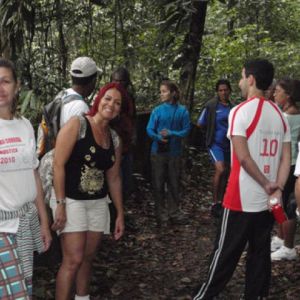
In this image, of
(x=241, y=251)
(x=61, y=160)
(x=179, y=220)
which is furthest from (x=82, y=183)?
(x=179, y=220)

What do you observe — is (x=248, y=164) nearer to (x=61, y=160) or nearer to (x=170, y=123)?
(x=61, y=160)

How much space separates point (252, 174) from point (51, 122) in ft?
5.30

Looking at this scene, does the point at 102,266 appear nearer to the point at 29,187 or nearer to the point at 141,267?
the point at 141,267

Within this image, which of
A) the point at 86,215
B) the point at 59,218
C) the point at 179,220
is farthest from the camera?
the point at 179,220

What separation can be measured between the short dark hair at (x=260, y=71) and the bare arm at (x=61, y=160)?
1328 mm

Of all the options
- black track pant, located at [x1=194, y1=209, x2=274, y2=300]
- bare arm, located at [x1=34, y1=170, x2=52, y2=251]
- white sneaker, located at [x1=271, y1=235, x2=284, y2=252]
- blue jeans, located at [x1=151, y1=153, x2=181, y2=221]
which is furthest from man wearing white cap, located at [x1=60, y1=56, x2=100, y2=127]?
white sneaker, located at [x1=271, y1=235, x2=284, y2=252]

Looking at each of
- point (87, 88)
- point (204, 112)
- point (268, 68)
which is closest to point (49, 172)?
point (87, 88)

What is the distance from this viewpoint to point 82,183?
3617 mm

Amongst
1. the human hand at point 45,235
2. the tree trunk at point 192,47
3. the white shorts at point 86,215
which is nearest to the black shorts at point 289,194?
the white shorts at point 86,215

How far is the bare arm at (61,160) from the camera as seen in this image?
3525 millimetres

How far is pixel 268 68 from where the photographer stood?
3.79 metres

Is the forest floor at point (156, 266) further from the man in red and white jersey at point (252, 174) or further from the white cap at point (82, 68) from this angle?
the white cap at point (82, 68)

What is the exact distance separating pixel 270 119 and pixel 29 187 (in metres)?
1.85

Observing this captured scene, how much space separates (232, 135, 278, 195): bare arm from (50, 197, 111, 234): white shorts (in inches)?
40.0
